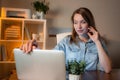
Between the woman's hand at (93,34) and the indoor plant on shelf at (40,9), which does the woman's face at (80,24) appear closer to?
the woman's hand at (93,34)

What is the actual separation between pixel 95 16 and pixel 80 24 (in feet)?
5.32

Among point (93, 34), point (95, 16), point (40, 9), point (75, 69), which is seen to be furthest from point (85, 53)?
point (95, 16)

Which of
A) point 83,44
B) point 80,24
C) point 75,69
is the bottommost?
point 75,69

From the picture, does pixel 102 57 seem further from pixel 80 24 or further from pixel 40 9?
pixel 40 9

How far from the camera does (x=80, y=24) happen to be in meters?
1.86

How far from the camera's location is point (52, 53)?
43.6 inches

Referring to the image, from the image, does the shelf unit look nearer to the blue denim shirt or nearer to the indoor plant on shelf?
the indoor plant on shelf

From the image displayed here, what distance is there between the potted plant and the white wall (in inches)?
80.0

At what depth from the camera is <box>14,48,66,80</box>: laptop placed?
3.63 ft

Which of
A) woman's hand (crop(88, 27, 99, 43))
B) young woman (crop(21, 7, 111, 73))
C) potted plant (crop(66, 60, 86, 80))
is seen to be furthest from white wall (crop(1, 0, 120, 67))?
potted plant (crop(66, 60, 86, 80))

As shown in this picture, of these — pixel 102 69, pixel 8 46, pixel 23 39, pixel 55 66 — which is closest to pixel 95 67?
pixel 102 69

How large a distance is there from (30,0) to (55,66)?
2226mm

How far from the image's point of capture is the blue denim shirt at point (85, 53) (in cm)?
183

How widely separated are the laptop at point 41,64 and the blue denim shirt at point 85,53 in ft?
2.30
